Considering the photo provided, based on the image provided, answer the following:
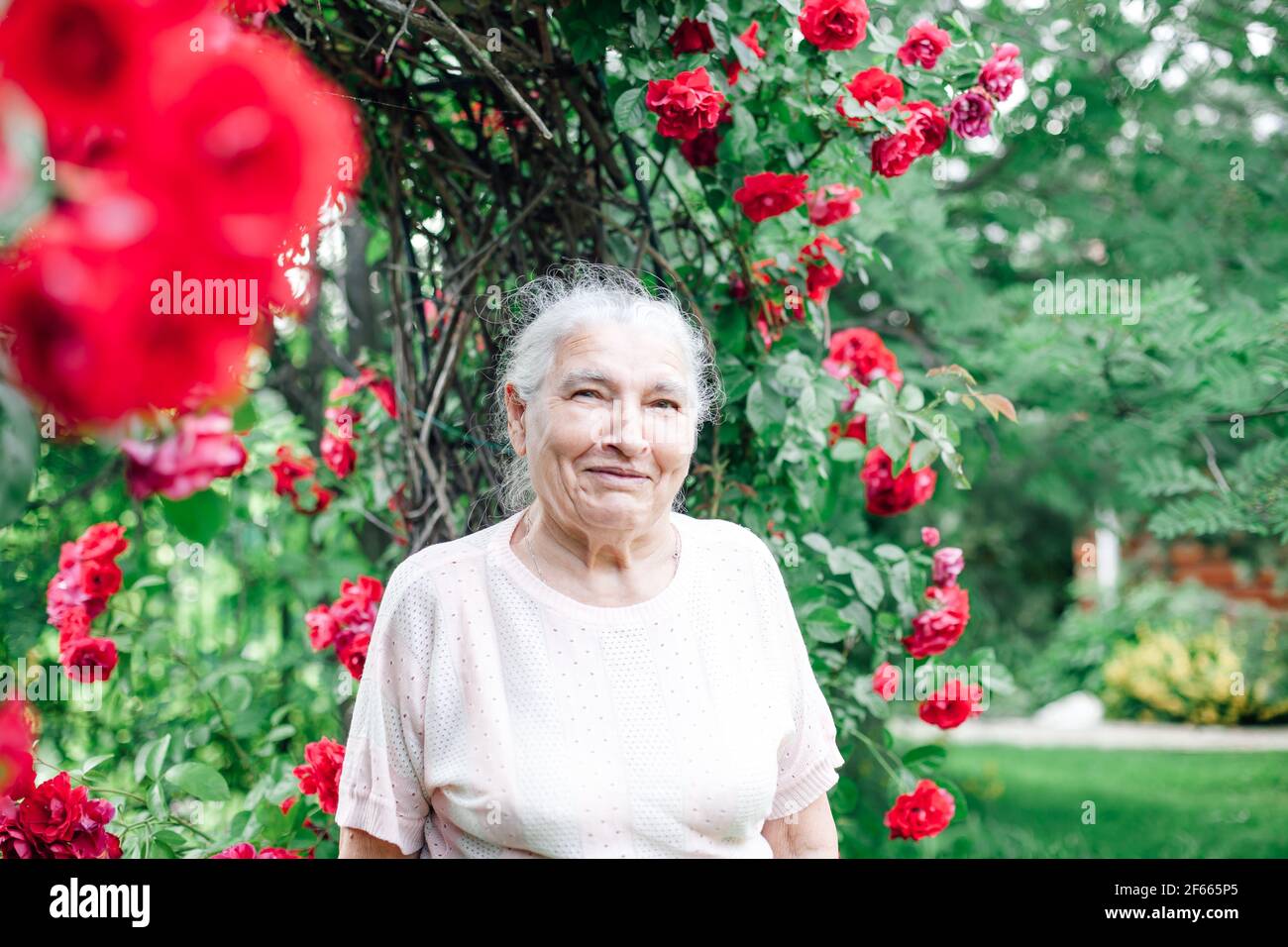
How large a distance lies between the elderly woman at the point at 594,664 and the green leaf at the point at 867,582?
0.37m

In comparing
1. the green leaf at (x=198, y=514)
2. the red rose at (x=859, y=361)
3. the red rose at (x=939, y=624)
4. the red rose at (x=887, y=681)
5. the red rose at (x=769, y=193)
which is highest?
the red rose at (x=769, y=193)

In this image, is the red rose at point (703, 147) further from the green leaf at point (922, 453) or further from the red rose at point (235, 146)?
the red rose at point (235, 146)

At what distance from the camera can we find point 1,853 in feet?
4.95

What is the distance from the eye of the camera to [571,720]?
1.46 meters

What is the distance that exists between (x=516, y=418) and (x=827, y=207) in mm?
723

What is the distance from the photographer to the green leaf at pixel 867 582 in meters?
2.00

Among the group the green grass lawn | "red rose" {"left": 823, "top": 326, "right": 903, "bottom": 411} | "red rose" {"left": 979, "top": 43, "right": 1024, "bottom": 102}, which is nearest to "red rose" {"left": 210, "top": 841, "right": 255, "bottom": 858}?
"red rose" {"left": 823, "top": 326, "right": 903, "bottom": 411}

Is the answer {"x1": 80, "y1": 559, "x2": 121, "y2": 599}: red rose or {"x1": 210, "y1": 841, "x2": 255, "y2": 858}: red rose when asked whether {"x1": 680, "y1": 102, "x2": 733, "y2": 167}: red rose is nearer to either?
{"x1": 80, "y1": 559, "x2": 121, "y2": 599}: red rose

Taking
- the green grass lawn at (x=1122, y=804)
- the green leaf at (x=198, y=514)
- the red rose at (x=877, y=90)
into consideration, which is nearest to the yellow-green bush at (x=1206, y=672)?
the green grass lawn at (x=1122, y=804)

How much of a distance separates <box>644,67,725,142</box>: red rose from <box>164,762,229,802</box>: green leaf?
126cm

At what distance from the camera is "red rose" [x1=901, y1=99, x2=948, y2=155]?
1.82 meters

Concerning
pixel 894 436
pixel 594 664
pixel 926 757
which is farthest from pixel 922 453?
pixel 594 664

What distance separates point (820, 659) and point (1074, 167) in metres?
2.59
